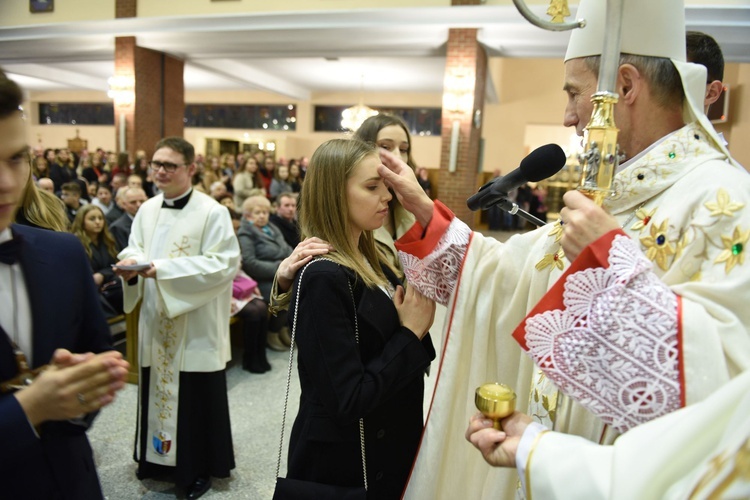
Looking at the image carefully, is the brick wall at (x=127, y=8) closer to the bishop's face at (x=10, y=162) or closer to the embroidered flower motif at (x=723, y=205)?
the bishop's face at (x=10, y=162)

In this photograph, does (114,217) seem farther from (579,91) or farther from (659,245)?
(659,245)

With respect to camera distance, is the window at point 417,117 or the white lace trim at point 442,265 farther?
the window at point 417,117

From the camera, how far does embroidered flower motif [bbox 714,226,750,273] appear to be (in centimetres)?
88

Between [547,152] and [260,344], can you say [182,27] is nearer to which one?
[260,344]

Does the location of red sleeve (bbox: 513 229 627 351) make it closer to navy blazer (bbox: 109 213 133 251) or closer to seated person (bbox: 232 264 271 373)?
seated person (bbox: 232 264 271 373)

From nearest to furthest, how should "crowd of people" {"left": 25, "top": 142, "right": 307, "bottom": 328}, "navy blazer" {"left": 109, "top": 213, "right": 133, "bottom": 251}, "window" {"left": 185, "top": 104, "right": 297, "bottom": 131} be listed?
"crowd of people" {"left": 25, "top": 142, "right": 307, "bottom": 328}
"navy blazer" {"left": 109, "top": 213, "right": 133, "bottom": 251}
"window" {"left": 185, "top": 104, "right": 297, "bottom": 131}

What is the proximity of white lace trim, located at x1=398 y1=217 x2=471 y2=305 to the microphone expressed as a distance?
6.7 inches

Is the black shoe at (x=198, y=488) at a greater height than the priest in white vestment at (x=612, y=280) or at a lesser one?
lesser

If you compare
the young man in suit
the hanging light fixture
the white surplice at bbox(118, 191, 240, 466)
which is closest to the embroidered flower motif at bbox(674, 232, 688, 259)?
the young man in suit

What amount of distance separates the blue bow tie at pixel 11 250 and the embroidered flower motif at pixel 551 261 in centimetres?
115

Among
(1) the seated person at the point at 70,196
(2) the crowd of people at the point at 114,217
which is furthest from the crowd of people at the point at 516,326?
(1) the seated person at the point at 70,196

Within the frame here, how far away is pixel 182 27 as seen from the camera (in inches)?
341

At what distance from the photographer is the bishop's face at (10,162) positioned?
0.97 meters

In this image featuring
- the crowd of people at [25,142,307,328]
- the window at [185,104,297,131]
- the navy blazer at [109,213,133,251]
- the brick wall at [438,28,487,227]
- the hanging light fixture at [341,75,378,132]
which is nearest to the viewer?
the crowd of people at [25,142,307,328]
